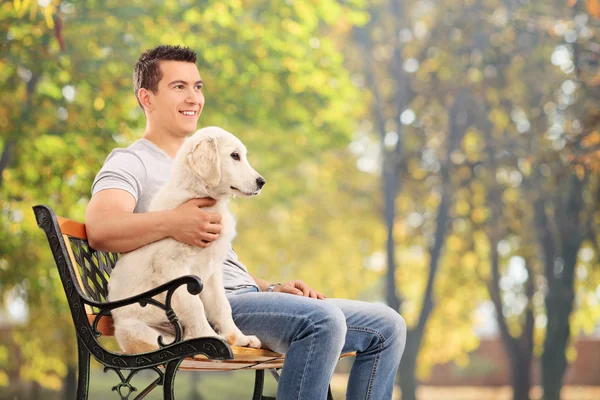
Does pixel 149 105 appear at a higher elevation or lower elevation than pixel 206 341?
higher

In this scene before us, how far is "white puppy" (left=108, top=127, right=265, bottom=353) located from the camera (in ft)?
7.24

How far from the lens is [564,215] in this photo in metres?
11.8

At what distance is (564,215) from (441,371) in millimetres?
11161

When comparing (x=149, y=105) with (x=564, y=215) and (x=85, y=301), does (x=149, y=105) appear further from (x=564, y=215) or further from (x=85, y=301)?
(x=564, y=215)

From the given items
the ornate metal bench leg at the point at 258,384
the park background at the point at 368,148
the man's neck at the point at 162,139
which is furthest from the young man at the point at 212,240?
the park background at the point at 368,148

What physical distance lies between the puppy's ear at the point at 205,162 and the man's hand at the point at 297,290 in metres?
0.55

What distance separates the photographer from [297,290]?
8.77 feet

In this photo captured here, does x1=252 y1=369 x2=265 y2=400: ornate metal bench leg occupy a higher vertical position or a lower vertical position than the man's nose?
lower

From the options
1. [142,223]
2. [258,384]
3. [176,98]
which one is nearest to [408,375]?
[258,384]

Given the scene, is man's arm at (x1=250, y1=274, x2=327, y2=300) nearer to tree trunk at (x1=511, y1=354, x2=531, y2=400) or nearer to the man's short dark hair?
the man's short dark hair

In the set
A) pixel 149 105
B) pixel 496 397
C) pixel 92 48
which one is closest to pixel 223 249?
pixel 149 105

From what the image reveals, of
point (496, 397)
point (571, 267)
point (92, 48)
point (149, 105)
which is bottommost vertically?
point (496, 397)

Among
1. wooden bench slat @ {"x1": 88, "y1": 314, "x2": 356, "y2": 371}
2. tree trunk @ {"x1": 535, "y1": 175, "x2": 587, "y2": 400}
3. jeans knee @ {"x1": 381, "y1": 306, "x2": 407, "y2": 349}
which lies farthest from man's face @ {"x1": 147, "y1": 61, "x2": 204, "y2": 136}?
tree trunk @ {"x1": 535, "y1": 175, "x2": 587, "y2": 400}

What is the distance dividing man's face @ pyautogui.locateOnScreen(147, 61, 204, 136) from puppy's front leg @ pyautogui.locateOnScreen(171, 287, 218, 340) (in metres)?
0.68
